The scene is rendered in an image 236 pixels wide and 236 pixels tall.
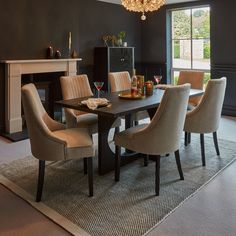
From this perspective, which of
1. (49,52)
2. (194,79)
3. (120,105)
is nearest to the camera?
→ (120,105)

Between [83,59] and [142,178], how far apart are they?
3.58 meters

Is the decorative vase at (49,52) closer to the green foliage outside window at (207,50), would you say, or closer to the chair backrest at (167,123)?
the chair backrest at (167,123)

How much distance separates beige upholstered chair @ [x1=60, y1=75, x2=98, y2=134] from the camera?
3441 mm

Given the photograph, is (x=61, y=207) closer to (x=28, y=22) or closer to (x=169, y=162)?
(x=169, y=162)

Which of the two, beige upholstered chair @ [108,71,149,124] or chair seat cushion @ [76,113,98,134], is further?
beige upholstered chair @ [108,71,149,124]

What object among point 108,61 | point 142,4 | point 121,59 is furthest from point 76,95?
point 121,59

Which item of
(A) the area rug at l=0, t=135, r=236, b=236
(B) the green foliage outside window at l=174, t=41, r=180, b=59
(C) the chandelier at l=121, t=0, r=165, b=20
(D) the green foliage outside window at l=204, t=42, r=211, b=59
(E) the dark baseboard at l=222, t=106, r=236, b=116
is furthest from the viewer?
(B) the green foliage outside window at l=174, t=41, r=180, b=59

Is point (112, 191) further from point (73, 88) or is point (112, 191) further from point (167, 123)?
point (73, 88)

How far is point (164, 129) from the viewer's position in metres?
2.54

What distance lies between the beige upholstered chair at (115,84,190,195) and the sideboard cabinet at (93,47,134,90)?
3.36m

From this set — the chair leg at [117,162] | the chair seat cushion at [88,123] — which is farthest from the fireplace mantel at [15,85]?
the chair leg at [117,162]

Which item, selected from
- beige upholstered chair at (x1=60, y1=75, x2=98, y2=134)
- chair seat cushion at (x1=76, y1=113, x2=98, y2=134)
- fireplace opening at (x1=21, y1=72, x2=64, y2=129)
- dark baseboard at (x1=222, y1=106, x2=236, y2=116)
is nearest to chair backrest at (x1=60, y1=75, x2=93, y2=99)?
beige upholstered chair at (x1=60, y1=75, x2=98, y2=134)

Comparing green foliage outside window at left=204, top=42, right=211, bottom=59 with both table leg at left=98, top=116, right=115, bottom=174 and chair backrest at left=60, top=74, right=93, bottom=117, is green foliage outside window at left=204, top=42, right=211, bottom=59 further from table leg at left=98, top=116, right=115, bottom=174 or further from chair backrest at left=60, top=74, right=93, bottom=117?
table leg at left=98, top=116, right=115, bottom=174

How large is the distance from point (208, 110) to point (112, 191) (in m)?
1.40
